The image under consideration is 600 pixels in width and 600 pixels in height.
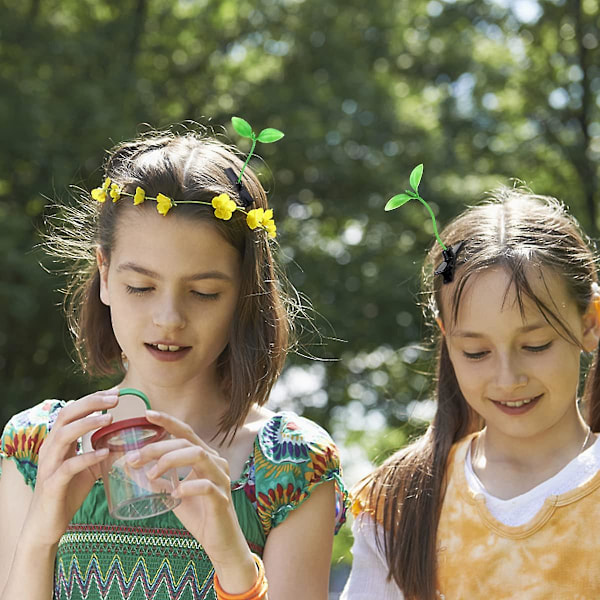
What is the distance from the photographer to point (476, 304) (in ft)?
9.80

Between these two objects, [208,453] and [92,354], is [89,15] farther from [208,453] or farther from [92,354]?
[208,453]

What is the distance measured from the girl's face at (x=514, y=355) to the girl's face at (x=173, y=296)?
2.44 feet

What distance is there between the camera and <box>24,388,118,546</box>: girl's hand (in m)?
2.20

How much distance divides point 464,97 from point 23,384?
314 inches

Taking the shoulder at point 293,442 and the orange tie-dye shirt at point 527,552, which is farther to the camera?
the orange tie-dye shirt at point 527,552

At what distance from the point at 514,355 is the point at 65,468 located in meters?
1.34

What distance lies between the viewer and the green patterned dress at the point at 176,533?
2672 millimetres

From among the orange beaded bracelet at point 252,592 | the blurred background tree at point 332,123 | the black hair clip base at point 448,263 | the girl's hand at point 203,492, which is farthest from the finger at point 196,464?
the blurred background tree at point 332,123

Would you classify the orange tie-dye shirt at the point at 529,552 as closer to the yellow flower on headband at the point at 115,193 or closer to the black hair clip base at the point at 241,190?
the black hair clip base at the point at 241,190

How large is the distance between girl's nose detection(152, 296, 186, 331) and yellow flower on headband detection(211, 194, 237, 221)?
0.95 ft

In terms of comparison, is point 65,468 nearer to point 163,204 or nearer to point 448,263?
point 163,204

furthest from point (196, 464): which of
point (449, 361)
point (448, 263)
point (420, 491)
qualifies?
point (449, 361)

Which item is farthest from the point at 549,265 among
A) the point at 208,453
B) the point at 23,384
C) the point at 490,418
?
the point at 23,384

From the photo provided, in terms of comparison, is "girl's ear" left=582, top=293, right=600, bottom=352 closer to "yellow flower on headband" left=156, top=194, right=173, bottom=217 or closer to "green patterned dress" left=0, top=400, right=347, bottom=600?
"green patterned dress" left=0, top=400, right=347, bottom=600
